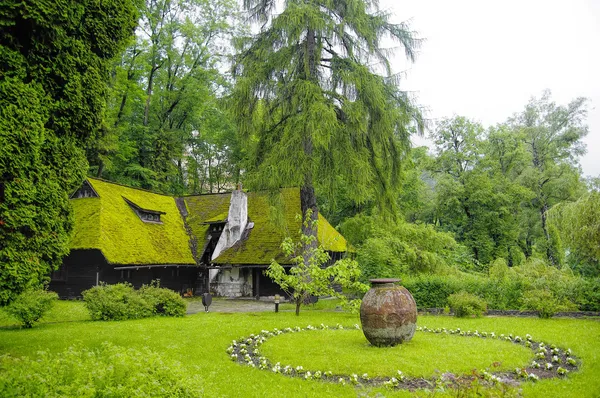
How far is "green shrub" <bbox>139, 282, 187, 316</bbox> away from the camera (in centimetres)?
1784

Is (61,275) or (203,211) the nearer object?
(61,275)

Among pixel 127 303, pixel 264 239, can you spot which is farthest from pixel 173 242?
pixel 127 303

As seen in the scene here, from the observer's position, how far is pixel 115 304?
16.6m

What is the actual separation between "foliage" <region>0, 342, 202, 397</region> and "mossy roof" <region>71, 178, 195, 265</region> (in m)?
17.3

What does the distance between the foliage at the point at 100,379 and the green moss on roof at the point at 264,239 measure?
59.1ft

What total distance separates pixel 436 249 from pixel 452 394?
71.0 ft

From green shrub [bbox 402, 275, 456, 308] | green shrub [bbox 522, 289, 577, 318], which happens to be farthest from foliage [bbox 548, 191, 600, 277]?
green shrub [bbox 402, 275, 456, 308]

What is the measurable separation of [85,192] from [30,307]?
40.5ft

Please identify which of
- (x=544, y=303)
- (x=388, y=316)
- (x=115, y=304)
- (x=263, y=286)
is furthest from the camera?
(x=263, y=286)

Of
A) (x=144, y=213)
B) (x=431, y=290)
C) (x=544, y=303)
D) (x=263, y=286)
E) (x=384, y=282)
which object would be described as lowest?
(x=544, y=303)

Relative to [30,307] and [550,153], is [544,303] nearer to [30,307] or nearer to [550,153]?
[30,307]

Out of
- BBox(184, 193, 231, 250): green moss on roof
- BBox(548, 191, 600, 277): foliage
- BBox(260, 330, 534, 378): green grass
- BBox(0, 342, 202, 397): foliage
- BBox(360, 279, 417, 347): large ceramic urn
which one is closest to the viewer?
BBox(0, 342, 202, 397): foliage

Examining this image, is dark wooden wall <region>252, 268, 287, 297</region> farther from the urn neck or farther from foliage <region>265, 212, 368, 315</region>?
the urn neck

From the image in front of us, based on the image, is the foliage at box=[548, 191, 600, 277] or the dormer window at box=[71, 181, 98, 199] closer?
the foliage at box=[548, 191, 600, 277]
